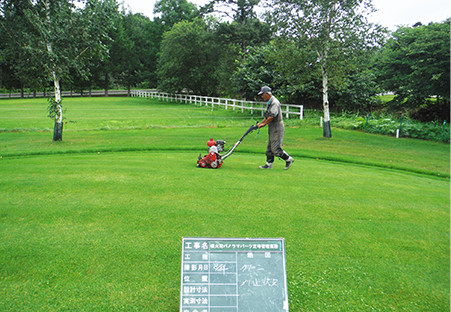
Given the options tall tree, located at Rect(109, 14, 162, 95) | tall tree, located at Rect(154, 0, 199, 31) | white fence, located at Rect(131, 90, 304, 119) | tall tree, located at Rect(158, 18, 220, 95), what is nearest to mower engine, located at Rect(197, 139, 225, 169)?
white fence, located at Rect(131, 90, 304, 119)

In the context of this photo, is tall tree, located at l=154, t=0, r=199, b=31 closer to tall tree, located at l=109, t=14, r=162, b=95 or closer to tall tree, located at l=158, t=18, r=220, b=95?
tall tree, located at l=109, t=14, r=162, b=95

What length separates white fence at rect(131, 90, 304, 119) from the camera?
27.7 m

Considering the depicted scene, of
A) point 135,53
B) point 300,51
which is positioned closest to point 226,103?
point 300,51

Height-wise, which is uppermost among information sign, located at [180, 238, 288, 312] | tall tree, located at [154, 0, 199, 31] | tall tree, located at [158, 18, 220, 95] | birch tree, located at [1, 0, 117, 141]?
tall tree, located at [154, 0, 199, 31]

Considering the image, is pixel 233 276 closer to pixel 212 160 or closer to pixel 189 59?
pixel 212 160

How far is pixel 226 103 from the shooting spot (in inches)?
1394

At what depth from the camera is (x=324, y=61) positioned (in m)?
18.4

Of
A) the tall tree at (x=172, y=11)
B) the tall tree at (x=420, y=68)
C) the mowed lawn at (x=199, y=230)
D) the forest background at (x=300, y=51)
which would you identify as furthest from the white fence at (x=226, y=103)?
the mowed lawn at (x=199, y=230)

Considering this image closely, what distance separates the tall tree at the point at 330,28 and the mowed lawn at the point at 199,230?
992 centimetres

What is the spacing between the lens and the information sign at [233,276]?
296cm

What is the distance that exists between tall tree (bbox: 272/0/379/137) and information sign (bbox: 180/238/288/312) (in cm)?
1663

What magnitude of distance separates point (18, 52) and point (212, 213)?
13584 mm

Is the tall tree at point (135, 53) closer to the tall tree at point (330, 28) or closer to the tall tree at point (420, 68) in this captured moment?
the tall tree at point (420, 68)

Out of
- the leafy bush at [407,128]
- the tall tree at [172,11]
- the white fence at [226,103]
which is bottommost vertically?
the leafy bush at [407,128]
